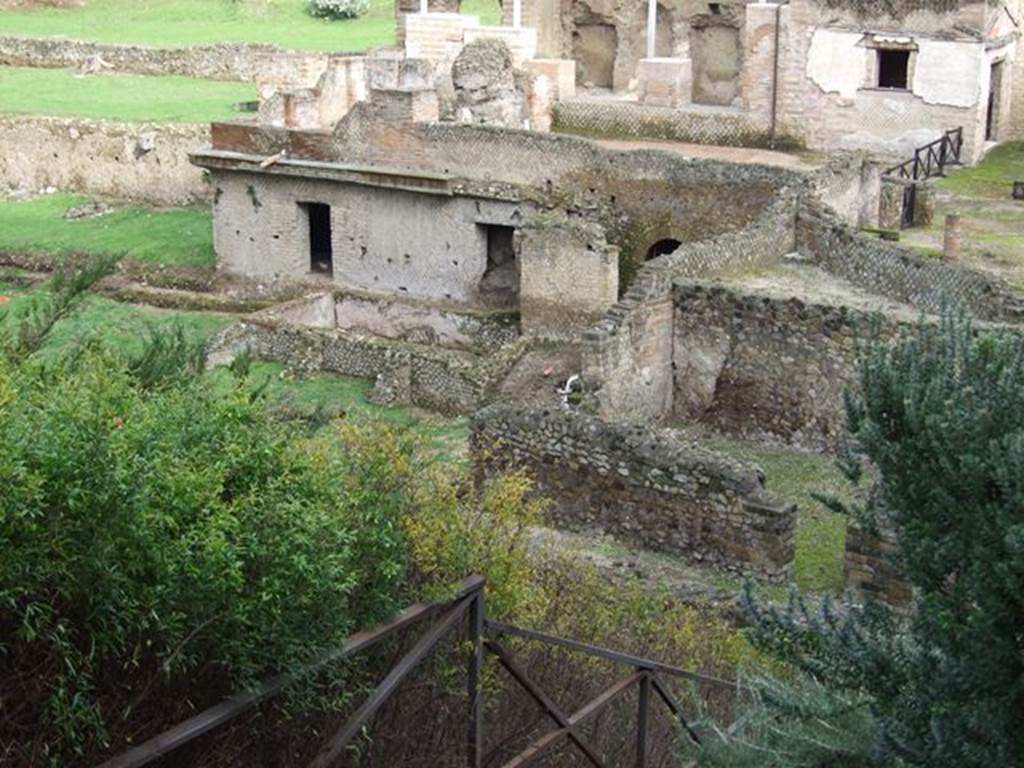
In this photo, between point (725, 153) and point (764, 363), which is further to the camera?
point (725, 153)

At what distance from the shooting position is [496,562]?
9.99 metres

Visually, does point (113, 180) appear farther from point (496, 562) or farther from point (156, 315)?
point (496, 562)

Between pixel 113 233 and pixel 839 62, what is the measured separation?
464 inches

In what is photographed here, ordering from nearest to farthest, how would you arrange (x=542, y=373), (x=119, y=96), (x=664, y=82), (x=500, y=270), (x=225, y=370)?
(x=225, y=370) < (x=542, y=373) < (x=500, y=270) < (x=664, y=82) < (x=119, y=96)

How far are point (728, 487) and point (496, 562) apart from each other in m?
5.73

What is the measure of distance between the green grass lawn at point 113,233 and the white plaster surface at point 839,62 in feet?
30.2

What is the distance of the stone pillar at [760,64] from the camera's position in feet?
88.6

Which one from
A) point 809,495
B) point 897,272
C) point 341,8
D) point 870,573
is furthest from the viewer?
point 341,8

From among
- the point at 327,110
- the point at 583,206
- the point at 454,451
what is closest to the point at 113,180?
the point at 327,110

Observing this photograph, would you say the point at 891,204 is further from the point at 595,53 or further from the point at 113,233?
the point at 113,233

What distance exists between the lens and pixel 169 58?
141 ft

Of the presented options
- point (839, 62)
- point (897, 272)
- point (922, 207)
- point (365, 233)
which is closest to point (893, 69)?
point (839, 62)

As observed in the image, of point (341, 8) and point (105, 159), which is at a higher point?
point (341, 8)

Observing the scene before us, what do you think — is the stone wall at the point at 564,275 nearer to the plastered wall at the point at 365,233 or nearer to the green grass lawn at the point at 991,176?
the plastered wall at the point at 365,233
